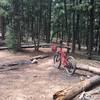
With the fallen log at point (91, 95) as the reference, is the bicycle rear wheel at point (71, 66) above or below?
above

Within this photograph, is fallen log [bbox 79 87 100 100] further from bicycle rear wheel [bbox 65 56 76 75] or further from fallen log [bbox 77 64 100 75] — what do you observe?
bicycle rear wheel [bbox 65 56 76 75]

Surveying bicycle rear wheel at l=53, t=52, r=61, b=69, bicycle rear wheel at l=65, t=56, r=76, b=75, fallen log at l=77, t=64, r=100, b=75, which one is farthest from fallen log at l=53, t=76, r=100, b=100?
bicycle rear wheel at l=53, t=52, r=61, b=69

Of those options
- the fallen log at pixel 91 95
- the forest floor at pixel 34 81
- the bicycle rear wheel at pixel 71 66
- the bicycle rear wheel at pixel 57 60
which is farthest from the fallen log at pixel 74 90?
the bicycle rear wheel at pixel 57 60

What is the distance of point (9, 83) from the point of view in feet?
33.0

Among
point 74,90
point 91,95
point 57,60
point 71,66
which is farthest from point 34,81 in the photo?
point 57,60

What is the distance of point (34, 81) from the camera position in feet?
34.2

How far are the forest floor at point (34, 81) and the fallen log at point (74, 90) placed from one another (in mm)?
534

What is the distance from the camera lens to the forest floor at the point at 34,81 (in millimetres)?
8547

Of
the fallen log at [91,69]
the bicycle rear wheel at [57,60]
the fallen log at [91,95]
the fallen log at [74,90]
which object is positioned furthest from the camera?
the bicycle rear wheel at [57,60]

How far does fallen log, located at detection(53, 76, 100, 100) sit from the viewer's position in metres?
7.67

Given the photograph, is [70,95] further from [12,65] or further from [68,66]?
[12,65]

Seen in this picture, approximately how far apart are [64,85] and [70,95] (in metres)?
2.07

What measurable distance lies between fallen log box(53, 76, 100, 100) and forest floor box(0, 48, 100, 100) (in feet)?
1.75

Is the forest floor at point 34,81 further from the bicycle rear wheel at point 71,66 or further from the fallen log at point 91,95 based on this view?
the fallen log at point 91,95
